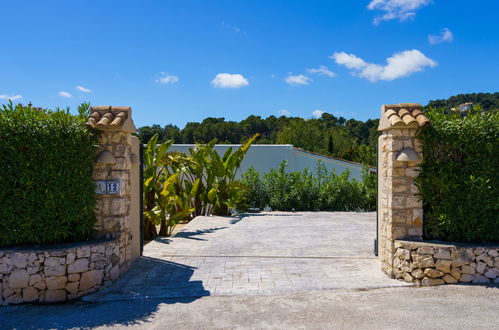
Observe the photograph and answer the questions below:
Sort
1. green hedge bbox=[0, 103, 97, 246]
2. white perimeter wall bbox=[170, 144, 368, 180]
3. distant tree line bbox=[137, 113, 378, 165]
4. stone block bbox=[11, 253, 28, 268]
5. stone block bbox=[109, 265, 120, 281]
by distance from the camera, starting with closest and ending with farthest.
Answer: stone block bbox=[11, 253, 28, 268] < green hedge bbox=[0, 103, 97, 246] < stone block bbox=[109, 265, 120, 281] < white perimeter wall bbox=[170, 144, 368, 180] < distant tree line bbox=[137, 113, 378, 165]

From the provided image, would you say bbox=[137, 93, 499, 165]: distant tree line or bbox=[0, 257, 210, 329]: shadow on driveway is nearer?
bbox=[0, 257, 210, 329]: shadow on driveway

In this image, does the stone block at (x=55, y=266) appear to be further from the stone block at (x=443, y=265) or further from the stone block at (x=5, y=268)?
the stone block at (x=443, y=265)

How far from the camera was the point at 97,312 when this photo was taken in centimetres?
509

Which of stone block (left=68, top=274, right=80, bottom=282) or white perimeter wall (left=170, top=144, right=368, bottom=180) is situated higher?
white perimeter wall (left=170, top=144, right=368, bottom=180)

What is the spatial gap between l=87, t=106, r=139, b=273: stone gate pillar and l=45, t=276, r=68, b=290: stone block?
2.99 feet

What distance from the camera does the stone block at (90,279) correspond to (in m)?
5.71

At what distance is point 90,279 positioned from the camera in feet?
18.9

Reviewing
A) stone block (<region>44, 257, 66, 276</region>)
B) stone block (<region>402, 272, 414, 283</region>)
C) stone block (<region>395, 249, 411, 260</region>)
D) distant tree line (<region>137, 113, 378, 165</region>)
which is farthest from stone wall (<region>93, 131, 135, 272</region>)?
distant tree line (<region>137, 113, 378, 165</region>)

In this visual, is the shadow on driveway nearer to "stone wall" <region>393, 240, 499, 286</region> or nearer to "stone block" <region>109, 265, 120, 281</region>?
"stone block" <region>109, 265, 120, 281</region>

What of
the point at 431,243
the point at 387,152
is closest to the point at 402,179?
the point at 387,152

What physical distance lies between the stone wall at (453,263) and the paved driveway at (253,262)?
488 millimetres

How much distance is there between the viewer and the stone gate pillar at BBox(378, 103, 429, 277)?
6.05 meters

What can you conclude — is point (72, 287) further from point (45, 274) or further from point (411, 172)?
point (411, 172)

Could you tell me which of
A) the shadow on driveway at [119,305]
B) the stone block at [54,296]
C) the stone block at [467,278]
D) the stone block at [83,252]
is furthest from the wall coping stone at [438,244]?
the stone block at [54,296]
